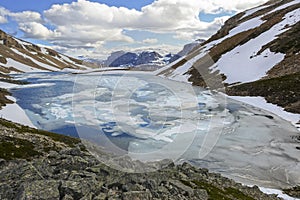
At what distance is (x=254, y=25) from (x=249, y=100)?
73961 millimetres

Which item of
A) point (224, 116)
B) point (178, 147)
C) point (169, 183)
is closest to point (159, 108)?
point (224, 116)

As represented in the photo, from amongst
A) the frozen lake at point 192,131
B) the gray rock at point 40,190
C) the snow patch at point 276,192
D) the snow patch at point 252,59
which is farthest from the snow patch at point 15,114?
the snow patch at point 252,59

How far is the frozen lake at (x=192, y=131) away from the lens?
33544 mm

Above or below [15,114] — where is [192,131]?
above

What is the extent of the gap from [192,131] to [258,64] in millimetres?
53591

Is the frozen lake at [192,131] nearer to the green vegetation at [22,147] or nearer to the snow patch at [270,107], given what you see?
the snow patch at [270,107]

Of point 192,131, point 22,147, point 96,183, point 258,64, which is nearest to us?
point 96,183

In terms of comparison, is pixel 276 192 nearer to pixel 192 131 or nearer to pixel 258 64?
pixel 192 131

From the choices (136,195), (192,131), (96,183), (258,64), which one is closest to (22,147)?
(96,183)

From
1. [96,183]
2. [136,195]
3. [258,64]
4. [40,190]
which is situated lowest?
[136,195]

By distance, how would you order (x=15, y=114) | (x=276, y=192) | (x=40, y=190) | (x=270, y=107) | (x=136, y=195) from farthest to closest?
(x=15, y=114) < (x=270, y=107) < (x=276, y=192) < (x=136, y=195) < (x=40, y=190)

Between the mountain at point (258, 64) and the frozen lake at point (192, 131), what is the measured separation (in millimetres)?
7083

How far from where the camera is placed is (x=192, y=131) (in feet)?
158

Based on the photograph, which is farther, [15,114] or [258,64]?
[258,64]
